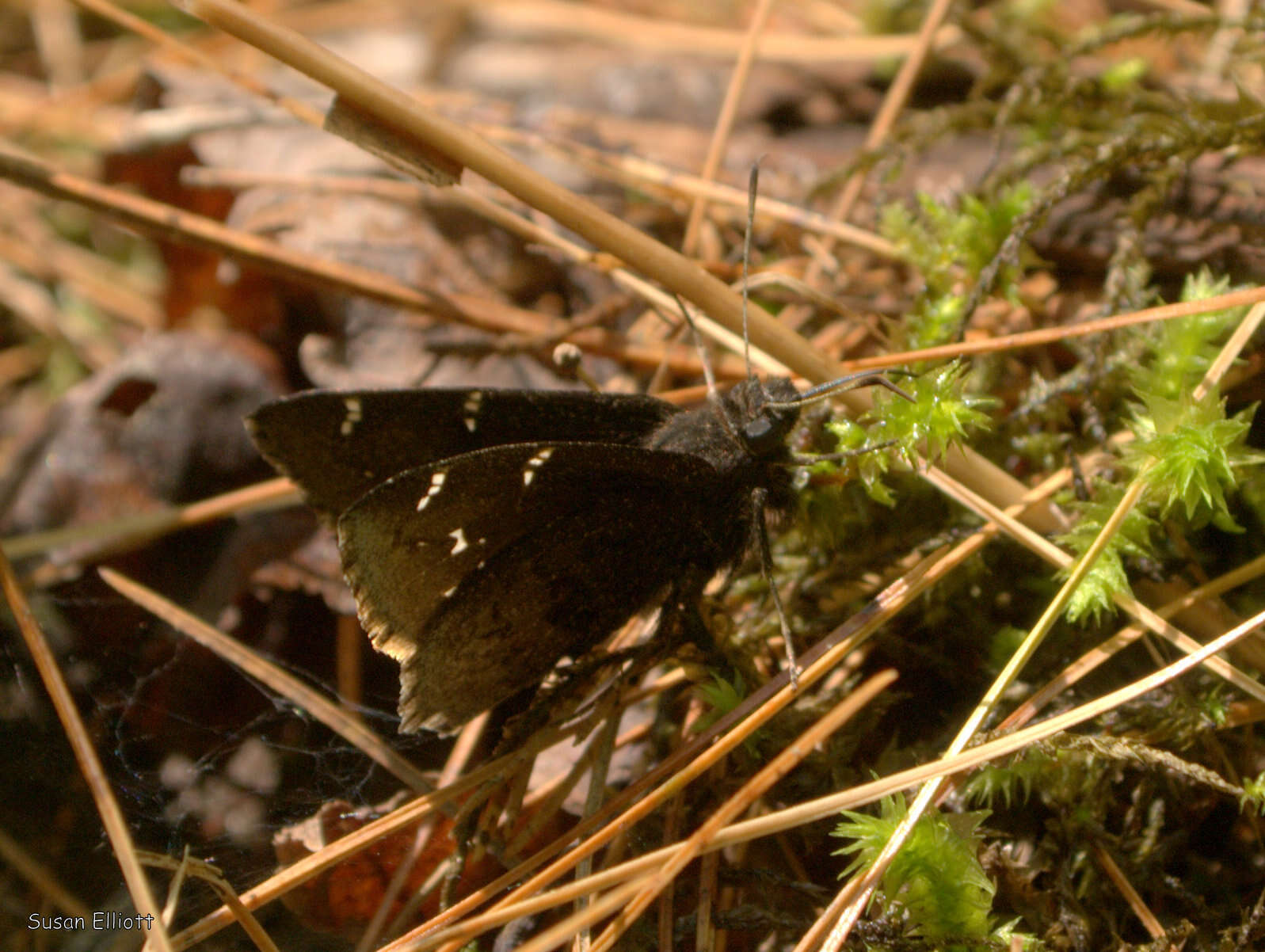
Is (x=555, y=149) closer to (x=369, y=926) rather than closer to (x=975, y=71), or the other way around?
(x=975, y=71)

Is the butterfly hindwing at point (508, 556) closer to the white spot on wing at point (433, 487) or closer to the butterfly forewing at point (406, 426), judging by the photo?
the white spot on wing at point (433, 487)

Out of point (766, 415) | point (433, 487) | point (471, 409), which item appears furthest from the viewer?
point (471, 409)

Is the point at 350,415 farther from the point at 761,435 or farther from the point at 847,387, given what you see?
the point at 847,387

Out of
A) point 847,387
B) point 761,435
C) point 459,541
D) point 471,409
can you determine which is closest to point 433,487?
point 459,541

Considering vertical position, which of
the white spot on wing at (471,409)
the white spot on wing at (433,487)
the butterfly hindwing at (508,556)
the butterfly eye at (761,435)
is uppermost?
the butterfly eye at (761,435)

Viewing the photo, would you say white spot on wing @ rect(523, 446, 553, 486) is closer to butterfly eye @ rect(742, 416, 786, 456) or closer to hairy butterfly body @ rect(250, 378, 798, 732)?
hairy butterfly body @ rect(250, 378, 798, 732)

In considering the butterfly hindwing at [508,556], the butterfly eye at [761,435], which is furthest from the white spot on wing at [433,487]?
the butterfly eye at [761,435]

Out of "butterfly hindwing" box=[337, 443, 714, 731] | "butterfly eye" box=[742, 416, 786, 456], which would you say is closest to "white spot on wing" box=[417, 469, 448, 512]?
"butterfly hindwing" box=[337, 443, 714, 731]
